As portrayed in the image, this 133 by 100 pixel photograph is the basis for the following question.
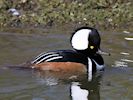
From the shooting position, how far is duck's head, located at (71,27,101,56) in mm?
10344

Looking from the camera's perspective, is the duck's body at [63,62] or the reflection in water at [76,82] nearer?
the reflection in water at [76,82]

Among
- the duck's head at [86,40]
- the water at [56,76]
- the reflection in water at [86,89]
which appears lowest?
the reflection in water at [86,89]

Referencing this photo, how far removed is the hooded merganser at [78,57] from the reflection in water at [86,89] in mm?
275

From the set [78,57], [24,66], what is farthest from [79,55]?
[24,66]

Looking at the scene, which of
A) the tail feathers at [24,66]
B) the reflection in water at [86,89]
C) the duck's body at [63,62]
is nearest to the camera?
the reflection in water at [86,89]

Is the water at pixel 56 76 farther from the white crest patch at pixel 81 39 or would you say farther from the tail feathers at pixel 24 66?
the white crest patch at pixel 81 39

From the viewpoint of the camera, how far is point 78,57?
10250 mm

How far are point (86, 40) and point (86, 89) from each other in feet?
3.98

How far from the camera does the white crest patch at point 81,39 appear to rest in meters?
10.3

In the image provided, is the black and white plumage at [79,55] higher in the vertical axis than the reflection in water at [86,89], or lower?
higher

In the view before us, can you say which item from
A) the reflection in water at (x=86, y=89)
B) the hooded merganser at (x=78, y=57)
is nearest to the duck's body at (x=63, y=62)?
the hooded merganser at (x=78, y=57)

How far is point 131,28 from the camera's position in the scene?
13.1m

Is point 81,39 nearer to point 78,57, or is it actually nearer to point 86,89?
point 78,57

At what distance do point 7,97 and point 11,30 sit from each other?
13.9 ft
